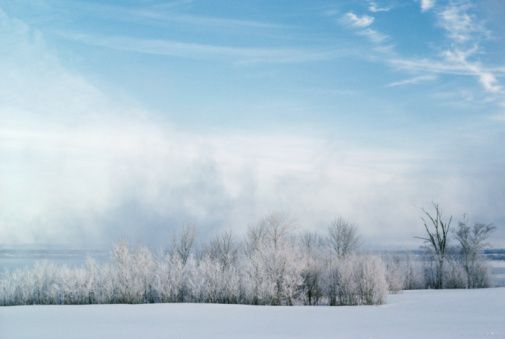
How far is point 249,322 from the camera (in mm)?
17203

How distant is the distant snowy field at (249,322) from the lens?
14.4m

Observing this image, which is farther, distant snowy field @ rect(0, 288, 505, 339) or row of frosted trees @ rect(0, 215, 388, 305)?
row of frosted trees @ rect(0, 215, 388, 305)

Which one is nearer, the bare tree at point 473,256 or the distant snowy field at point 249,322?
the distant snowy field at point 249,322

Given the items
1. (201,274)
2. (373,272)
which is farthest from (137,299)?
(373,272)

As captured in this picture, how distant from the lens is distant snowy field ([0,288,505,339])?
1438cm

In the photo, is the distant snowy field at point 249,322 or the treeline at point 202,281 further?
the treeline at point 202,281

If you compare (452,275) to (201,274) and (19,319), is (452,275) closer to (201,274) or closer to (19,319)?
(201,274)

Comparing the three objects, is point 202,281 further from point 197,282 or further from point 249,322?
point 249,322

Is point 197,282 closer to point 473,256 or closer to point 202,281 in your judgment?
point 202,281

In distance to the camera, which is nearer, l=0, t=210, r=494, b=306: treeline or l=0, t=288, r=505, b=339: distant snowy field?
l=0, t=288, r=505, b=339: distant snowy field

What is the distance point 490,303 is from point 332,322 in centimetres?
1159

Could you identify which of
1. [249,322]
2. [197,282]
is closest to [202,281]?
[197,282]

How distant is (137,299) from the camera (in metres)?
26.8

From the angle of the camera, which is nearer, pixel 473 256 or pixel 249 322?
pixel 249 322
